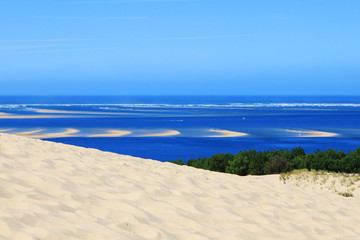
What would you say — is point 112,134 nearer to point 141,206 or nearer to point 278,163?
point 278,163

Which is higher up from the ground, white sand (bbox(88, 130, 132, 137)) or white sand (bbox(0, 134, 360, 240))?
white sand (bbox(0, 134, 360, 240))

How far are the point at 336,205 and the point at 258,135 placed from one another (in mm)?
39781

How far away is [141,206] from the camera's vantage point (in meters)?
6.17

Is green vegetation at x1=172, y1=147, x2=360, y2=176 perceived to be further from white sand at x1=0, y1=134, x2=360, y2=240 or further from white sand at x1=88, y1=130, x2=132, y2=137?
white sand at x1=88, y1=130, x2=132, y2=137

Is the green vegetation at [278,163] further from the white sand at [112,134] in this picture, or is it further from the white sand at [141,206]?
the white sand at [112,134]

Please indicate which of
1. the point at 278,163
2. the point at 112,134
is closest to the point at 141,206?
the point at 278,163

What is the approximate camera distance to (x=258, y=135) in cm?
4825

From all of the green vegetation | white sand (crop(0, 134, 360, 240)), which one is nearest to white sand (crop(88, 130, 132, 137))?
the green vegetation

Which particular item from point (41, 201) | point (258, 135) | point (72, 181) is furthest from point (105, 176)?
point (258, 135)

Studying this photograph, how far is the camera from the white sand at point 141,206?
16.2 feet

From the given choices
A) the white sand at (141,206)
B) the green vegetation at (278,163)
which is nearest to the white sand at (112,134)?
the green vegetation at (278,163)

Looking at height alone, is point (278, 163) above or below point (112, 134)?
above

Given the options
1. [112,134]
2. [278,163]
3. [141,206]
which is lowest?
[112,134]

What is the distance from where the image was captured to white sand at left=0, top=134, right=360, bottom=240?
4.94 meters
